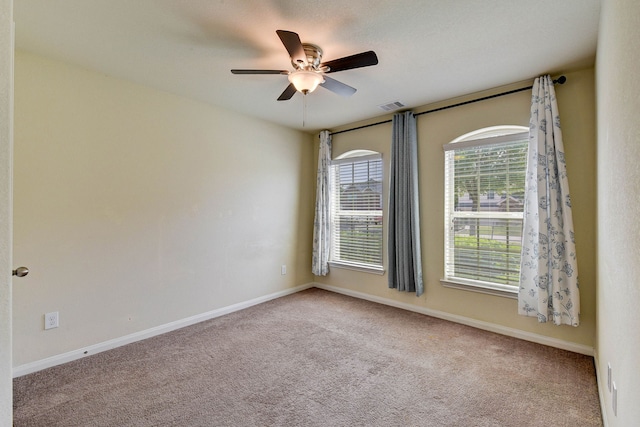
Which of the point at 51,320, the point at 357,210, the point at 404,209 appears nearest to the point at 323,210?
the point at 357,210

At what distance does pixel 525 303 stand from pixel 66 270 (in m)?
4.08

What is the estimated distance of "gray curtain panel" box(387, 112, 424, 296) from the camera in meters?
3.54

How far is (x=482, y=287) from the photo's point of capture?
3139 millimetres

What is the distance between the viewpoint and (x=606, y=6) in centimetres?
164

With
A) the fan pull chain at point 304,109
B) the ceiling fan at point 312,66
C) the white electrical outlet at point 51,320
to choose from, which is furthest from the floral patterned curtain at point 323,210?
the white electrical outlet at point 51,320

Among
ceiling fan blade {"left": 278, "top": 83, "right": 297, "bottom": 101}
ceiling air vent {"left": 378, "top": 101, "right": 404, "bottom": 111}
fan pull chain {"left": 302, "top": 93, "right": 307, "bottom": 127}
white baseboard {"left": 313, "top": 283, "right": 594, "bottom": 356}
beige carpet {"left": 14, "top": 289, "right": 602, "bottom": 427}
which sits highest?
fan pull chain {"left": 302, "top": 93, "right": 307, "bottom": 127}

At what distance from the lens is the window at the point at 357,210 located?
4.15 m

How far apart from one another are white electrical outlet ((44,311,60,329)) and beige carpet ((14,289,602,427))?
0.35 m

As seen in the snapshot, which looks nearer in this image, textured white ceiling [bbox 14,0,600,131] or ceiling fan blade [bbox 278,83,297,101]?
textured white ceiling [bbox 14,0,600,131]

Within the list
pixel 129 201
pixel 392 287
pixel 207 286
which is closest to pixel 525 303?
pixel 392 287

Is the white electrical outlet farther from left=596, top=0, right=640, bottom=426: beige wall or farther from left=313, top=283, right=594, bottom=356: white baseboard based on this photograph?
left=596, top=0, right=640, bottom=426: beige wall

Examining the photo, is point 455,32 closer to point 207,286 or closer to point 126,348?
point 207,286

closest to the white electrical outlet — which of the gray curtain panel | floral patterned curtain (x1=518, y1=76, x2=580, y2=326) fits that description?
the gray curtain panel

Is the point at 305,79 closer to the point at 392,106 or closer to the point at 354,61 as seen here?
the point at 354,61
